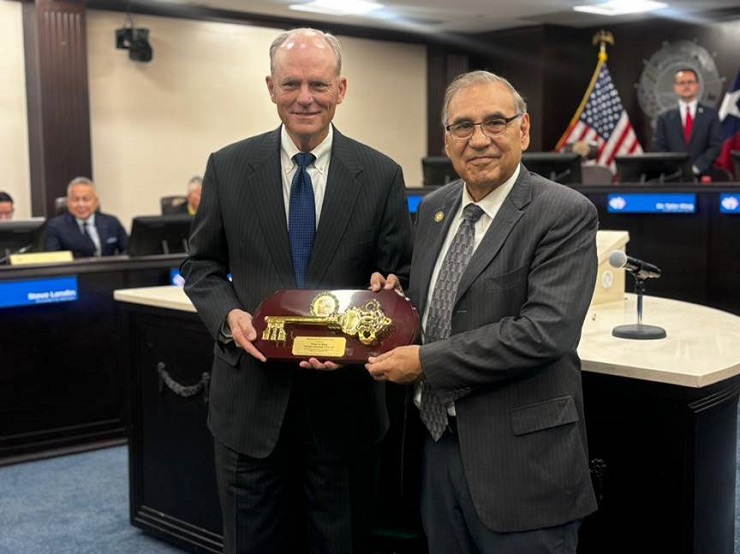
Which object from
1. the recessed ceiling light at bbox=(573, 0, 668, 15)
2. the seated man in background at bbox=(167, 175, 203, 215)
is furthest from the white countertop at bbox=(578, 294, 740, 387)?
the recessed ceiling light at bbox=(573, 0, 668, 15)

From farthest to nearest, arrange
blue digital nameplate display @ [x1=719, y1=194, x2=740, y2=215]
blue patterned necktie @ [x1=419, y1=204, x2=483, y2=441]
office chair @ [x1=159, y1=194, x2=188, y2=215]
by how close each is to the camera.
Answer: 1. office chair @ [x1=159, y1=194, x2=188, y2=215]
2. blue digital nameplate display @ [x1=719, y1=194, x2=740, y2=215]
3. blue patterned necktie @ [x1=419, y1=204, x2=483, y2=441]

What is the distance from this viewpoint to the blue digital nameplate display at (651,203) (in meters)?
6.54

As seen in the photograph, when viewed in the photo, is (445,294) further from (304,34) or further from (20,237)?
(20,237)

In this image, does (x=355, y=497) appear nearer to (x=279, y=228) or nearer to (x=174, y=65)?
(x=279, y=228)

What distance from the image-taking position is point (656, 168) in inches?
281

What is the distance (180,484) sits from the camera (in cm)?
341

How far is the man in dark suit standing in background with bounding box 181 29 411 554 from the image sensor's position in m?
2.07

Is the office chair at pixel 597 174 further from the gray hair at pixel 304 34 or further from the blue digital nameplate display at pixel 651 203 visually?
the gray hair at pixel 304 34

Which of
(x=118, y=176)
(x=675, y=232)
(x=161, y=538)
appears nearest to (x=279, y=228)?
(x=161, y=538)

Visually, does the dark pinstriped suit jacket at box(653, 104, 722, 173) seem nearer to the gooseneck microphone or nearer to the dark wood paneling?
the dark wood paneling

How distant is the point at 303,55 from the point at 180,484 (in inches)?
76.8

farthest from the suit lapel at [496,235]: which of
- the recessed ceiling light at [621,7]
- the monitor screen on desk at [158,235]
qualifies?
the recessed ceiling light at [621,7]

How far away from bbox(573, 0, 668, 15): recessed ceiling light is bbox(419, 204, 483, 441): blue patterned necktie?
8578 mm

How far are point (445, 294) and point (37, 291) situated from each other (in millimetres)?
3245
